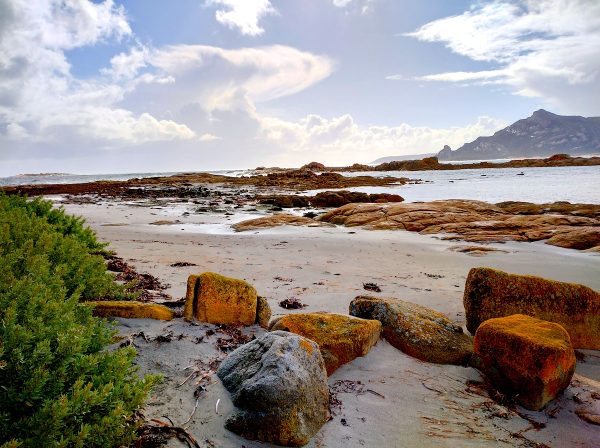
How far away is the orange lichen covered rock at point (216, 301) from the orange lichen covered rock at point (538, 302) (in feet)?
10.9

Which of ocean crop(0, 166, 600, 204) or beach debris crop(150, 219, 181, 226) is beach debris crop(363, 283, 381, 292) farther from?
ocean crop(0, 166, 600, 204)

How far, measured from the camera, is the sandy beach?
11.3 ft

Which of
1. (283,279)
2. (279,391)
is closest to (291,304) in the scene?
(283,279)

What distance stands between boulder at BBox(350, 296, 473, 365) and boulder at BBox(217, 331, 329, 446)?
1.69 metres

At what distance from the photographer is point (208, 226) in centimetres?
1777

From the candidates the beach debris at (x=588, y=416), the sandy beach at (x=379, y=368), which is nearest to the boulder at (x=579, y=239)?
the sandy beach at (x=379, y=368)

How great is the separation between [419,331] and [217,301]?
2.65 meters

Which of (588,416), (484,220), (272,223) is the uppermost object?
(272,223)

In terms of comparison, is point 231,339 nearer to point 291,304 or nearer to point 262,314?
point 262,314

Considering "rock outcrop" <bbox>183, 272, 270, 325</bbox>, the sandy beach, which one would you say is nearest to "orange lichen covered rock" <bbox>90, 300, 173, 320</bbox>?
the sandy beach

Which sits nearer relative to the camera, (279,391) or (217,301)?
(279,391)

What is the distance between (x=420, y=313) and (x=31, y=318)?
4477 mm

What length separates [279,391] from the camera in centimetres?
322

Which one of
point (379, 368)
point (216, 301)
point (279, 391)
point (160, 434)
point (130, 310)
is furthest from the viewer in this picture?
point (216, 301)
